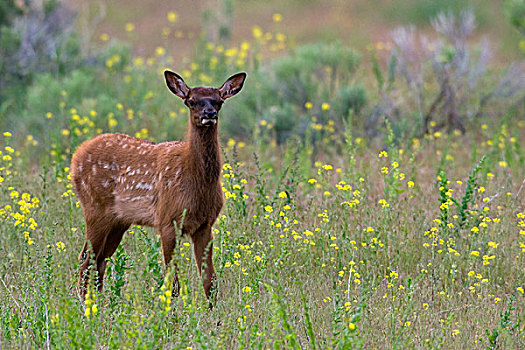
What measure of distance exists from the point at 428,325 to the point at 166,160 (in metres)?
2.63

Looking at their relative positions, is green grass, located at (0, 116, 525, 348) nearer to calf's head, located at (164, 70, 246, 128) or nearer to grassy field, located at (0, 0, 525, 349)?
grassy field, located at (0, 0, 525, 349)

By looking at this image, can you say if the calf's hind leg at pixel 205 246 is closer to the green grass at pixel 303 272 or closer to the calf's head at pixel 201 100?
the green grass at pixel 303 272

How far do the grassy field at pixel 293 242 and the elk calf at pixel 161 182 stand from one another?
0.21m

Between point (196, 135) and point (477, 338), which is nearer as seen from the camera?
point (477, 338)

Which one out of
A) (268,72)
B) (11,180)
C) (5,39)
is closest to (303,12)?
(268,72)

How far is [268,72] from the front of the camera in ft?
42.7

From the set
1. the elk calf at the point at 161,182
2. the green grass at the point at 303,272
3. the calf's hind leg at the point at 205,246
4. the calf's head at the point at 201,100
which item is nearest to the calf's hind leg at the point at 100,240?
the elk calf at the point at 161,182

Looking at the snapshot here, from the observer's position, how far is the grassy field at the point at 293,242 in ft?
17.4

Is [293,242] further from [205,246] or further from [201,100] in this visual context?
[201,100]

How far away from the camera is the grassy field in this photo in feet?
17.4

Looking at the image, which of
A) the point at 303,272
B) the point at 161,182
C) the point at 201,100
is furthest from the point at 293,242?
the point at 201,100

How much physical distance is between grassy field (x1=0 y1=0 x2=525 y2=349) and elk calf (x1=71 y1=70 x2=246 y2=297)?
21 cm

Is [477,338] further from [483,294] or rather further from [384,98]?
[384,98]

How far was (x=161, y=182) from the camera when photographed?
661cm
